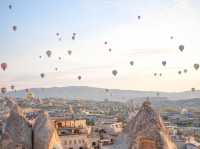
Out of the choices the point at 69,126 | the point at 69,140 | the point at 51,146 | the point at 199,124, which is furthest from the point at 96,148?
the point at 199,124

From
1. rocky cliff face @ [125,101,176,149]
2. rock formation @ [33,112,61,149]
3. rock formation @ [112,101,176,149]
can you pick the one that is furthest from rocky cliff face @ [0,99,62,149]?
rocky cliff face @ [125,101,176,149]

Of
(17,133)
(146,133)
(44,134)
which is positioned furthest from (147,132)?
(17,133)

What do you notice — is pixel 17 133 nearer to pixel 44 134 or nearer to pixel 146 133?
pixel 44 134

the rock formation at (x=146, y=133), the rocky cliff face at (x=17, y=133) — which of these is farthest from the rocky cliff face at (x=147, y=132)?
the rocky cliff face at (x=17, y=133)

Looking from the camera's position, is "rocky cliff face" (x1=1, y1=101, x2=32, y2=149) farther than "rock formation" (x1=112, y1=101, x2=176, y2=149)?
Yes

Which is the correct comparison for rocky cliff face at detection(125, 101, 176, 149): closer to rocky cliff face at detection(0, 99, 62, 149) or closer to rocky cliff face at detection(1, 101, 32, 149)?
rocky cliff face at detection(0, 99, 62, 149)

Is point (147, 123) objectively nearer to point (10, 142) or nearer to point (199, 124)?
point (10, 142)

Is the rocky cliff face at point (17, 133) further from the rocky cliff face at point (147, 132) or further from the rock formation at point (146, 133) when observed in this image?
the rocky cliff face at point (147, 132)
